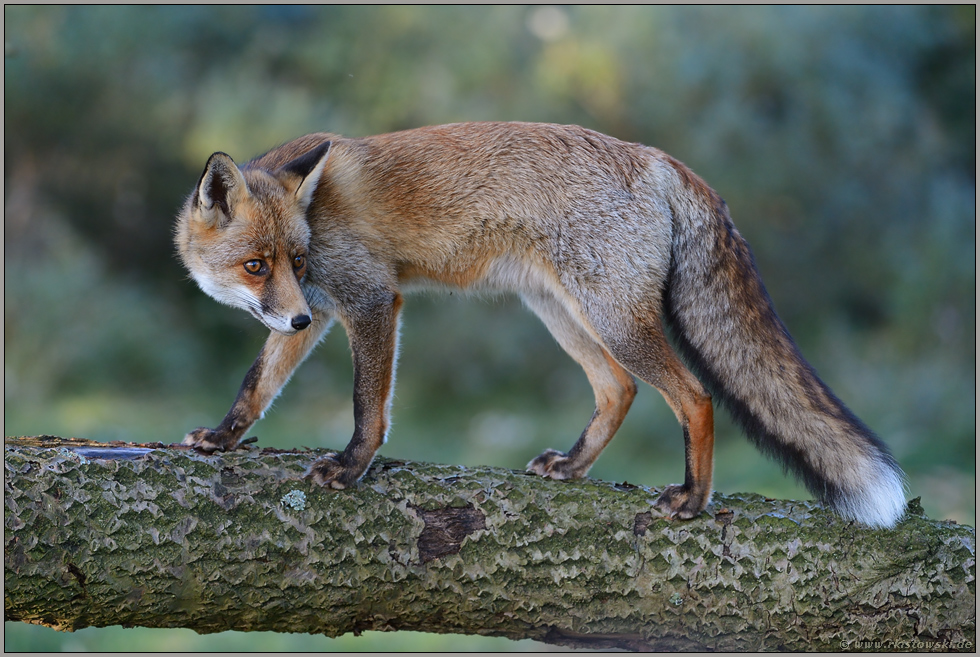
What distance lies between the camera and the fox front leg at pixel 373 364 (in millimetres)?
3545

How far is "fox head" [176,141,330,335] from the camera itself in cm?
342

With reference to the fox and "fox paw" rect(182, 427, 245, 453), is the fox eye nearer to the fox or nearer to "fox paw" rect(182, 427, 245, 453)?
the fox

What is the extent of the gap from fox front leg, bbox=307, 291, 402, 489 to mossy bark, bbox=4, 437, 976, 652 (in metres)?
0.32

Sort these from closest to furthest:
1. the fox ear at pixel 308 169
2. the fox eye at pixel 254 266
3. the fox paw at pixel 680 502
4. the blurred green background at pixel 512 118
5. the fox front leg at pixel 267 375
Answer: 1. the fox paw at pixel 680 502
2. the fox eye at pixel 254 266
3. the fox ear at pixel 308 169
4. the fox front leg at pixel 267 375
5. the blurred green background at pixel 512 118

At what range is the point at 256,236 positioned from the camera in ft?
11.5

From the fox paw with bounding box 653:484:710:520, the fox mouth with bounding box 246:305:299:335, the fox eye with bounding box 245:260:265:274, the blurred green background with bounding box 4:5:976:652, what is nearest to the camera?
the fox paw with bounding box 653:484:710:520

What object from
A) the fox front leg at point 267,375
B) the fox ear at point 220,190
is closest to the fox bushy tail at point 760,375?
the fox front leg at point 267,375

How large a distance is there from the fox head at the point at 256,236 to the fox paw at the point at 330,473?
0.59m

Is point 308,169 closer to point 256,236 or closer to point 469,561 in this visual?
point 256,236

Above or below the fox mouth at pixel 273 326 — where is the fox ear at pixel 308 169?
above

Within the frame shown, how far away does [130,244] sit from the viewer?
9508mm

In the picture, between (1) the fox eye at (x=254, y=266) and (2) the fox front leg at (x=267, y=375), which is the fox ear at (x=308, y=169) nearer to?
(1) the fox eye at (x=254, y=266)

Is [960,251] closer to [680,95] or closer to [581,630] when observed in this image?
[680,95]

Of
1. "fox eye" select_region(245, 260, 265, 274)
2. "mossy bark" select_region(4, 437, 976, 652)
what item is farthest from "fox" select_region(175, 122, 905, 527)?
"mossy bark" select_region(4, 437, 976, 652)
